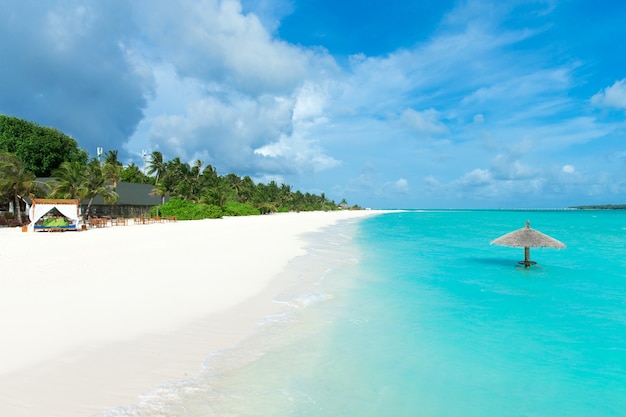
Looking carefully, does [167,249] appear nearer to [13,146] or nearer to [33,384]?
[33,384]

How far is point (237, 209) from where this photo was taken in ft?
182

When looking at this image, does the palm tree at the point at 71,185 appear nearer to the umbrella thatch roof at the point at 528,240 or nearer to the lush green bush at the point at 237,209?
the lush green bush at the point at 237,209

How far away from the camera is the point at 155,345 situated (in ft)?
17.5

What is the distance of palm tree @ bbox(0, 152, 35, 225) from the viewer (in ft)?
76.3

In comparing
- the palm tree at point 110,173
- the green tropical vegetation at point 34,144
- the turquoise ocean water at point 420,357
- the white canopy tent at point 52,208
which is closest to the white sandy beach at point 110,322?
the turquoise ocean water at point 420,357

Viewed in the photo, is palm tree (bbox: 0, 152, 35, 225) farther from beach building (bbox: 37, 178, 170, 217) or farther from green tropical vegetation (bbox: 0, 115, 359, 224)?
beach building (bbox: 37, 178, 170, 217)

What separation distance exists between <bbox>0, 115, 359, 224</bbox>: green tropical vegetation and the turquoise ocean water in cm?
2579

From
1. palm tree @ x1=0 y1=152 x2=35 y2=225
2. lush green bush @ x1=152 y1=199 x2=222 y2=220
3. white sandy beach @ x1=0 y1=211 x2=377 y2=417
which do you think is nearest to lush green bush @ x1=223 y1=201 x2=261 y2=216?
lush green bush @ x1=152 y1=199 x2=222 y2=220

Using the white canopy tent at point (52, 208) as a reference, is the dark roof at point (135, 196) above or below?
above

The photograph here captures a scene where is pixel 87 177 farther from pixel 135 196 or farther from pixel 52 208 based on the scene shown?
pixel 135 196

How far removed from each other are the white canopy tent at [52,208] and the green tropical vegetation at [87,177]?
297 cm

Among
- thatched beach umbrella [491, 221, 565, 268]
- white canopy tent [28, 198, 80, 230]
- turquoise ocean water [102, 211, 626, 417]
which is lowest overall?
turquoise ocean water [102, 211, 626, 417]

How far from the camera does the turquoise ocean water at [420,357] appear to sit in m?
4.27

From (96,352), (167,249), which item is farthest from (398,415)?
(167,249)
